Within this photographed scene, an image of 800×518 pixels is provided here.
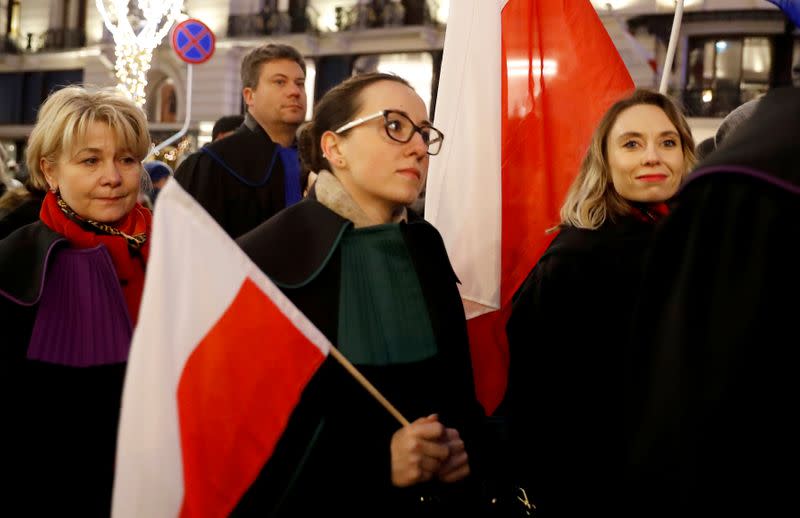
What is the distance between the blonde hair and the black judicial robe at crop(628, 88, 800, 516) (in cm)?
163

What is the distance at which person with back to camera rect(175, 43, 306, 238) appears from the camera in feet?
14.7

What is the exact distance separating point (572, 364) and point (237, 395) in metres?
1.25

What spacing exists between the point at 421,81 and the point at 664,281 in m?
23.6

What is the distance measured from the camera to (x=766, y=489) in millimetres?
1257

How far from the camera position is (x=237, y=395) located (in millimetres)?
1970

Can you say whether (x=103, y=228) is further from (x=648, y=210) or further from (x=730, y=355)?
(x=730, y=355)

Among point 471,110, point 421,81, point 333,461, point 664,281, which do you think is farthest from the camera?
point 421,81

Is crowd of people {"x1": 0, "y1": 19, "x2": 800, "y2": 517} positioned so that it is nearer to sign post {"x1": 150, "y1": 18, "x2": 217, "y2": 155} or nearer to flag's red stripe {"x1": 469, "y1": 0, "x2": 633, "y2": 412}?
flag's red stripe {"x1": 469, "y1": 0, "x2": 633, "y2": 412}

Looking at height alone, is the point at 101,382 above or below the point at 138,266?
below

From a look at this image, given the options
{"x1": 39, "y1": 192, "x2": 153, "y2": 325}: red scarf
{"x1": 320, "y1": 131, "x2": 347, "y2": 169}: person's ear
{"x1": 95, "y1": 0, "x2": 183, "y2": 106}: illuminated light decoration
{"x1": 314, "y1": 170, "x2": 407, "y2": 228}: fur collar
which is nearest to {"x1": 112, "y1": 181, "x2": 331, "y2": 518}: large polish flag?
{"x1": 314, "y1": 170, "x2": 407, "y2": 228}: fur collar

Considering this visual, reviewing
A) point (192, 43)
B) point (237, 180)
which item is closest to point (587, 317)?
point (237, 180)

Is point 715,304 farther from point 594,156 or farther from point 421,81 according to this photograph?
point 421,81

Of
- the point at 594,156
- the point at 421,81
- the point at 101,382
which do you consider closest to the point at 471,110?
the point at 594,156

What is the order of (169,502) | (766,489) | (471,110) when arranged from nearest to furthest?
(766,489)
(169,502)
(471,110)
